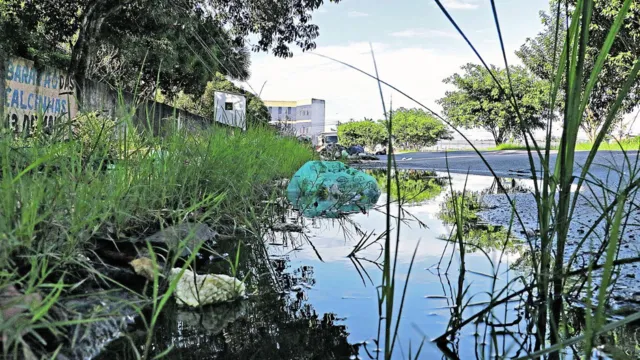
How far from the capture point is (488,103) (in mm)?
40344

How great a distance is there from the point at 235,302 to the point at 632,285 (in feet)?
3.75

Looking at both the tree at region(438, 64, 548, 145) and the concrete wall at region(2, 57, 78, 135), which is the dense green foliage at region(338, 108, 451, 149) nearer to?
the tree at region(438, 64, 548, 145)

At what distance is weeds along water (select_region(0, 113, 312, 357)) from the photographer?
985 millimetres

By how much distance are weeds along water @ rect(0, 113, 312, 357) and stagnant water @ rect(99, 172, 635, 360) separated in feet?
0.53

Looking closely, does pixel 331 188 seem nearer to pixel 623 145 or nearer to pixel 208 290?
pixel 208 290

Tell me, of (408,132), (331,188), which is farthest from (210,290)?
(408,132)

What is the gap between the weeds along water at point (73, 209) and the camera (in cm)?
99

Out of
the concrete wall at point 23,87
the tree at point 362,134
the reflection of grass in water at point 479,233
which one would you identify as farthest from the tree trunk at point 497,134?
the reflection of grass in water at point 479,233

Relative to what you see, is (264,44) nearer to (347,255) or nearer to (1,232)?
(347,255)

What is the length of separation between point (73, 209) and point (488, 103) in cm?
4172

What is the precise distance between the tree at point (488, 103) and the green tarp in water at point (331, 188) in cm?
3524

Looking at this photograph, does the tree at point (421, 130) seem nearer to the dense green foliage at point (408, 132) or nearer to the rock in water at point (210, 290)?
the dense green foliage at point (408, 132)

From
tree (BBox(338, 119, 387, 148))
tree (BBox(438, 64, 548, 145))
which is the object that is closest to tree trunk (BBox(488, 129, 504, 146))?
tree (BBox(438, 64, 548, 145))

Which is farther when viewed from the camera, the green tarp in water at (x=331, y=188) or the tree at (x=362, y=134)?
the tree at (x=362, y=134)
